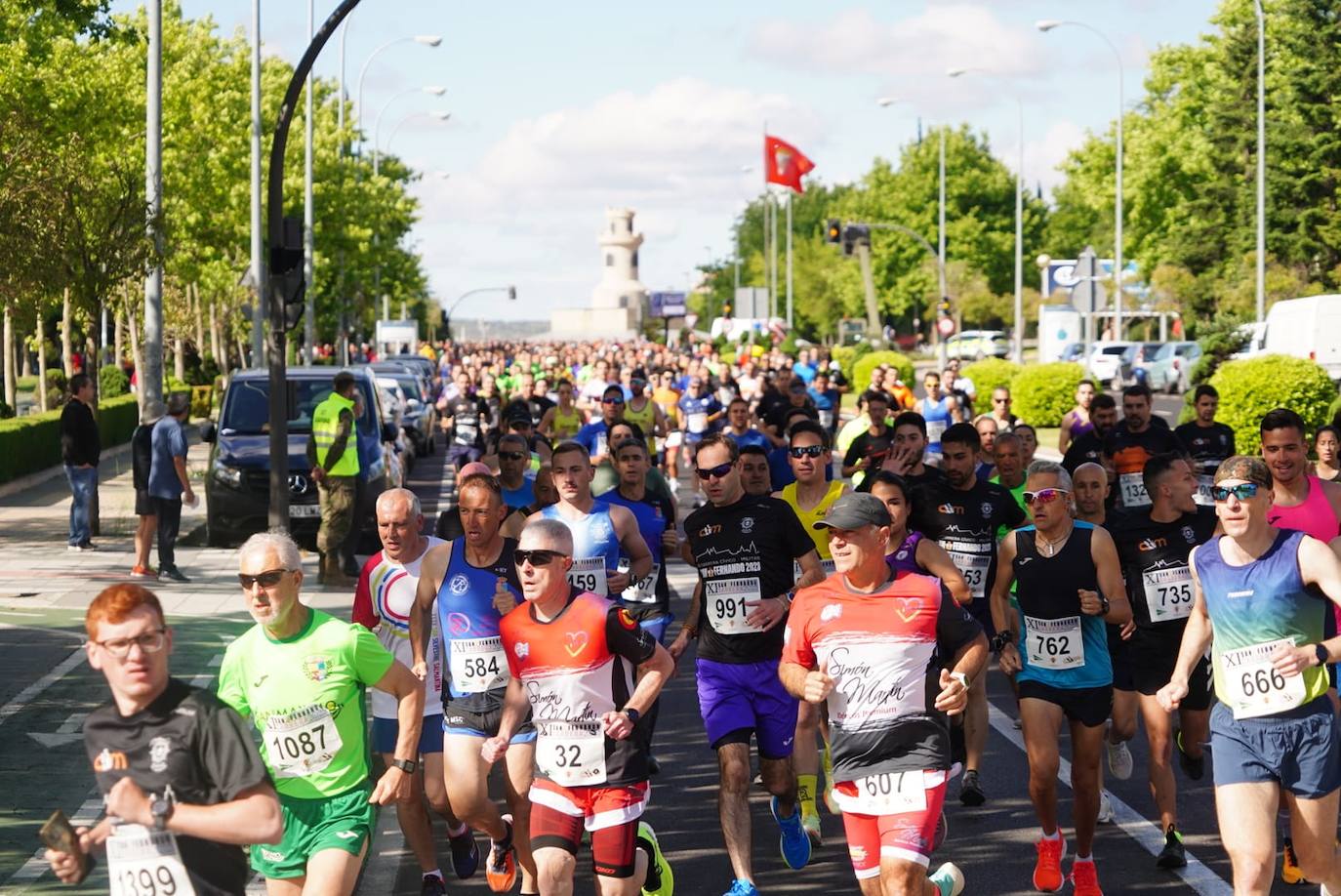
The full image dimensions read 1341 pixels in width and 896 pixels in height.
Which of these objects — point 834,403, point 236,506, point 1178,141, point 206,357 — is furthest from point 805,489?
point 1178,141

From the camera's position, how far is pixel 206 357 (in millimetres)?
66750

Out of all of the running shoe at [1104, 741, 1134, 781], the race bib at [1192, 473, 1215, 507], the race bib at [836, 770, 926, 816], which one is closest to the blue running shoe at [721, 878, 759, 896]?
the race bib at [836, 770, 926, 816]

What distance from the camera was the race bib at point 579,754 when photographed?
22.2 feet

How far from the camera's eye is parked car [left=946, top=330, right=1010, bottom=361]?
297ft

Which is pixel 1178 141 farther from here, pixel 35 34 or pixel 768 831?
pixel 768 831

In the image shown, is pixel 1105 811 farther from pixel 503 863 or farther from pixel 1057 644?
pixel 503 863

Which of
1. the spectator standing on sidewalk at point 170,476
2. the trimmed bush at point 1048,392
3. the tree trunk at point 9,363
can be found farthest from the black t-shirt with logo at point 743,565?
the trimmed bush at point 1048,392

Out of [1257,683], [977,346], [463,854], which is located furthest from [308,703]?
[977,346]

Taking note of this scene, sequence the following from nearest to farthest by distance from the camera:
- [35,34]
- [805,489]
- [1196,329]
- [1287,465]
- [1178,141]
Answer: [1287,465] → [805,489] → [35,34] → [1196,329] → [1178,141]

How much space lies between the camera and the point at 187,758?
4.76 meters

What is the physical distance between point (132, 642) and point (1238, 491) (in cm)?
408

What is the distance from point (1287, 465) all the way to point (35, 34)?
20731mm

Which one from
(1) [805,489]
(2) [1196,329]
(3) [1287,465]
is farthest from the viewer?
(2) [1196,329]

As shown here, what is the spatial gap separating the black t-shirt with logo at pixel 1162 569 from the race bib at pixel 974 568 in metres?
1.35
